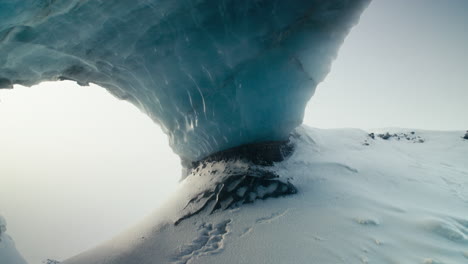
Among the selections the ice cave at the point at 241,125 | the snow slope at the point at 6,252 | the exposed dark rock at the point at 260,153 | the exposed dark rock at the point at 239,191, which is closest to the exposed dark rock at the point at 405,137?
the ice cave at the point at 241,125

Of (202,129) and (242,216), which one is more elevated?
(202,129)

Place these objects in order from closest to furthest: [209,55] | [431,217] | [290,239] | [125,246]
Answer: [290,239] < [431,217] < [125,246] < [209,55]

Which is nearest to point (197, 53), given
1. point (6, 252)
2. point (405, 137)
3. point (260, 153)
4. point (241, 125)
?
point (241, 125)

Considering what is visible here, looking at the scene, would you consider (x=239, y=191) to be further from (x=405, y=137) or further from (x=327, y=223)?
(x=405, y=137)

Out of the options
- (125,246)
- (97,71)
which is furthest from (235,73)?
(125,246)

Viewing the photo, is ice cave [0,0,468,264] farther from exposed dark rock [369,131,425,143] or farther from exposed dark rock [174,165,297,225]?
exposed dark rock [369,131,425,143]

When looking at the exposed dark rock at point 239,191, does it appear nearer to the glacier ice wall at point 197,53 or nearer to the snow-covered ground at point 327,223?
the snow-covered ground at point 327,223

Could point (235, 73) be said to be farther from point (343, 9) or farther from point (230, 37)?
point (343, 9)
